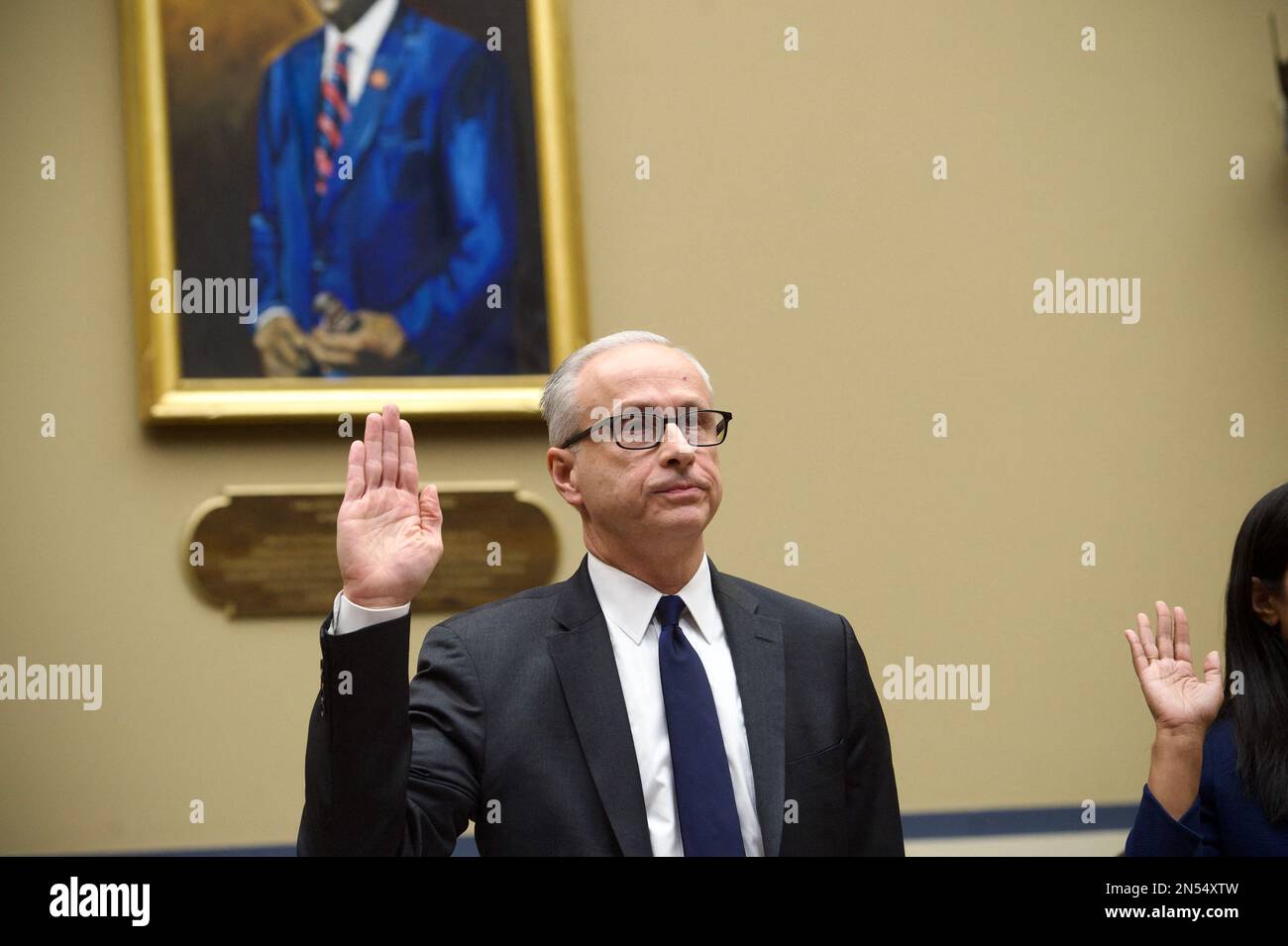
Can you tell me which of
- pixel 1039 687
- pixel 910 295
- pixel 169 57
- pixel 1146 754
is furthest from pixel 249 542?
pixel 1146 754

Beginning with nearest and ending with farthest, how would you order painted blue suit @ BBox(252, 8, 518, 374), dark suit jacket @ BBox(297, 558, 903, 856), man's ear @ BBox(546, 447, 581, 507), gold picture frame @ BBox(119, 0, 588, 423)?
dark suit jacket @ BBox(297, 558, 903, 856)
man's ear @ BBox(546, 447, 581, 507)
gold picture frame @ BBox(119, 0, 588, 423)
painted blue suit @ BBox(252, 8, 518, 374)

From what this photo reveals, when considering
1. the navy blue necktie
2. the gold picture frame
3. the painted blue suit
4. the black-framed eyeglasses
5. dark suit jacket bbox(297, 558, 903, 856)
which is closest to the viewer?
dark suit jacket bbox(297, 558, 903, 856)

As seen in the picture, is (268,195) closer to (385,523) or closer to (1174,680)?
(385,523)

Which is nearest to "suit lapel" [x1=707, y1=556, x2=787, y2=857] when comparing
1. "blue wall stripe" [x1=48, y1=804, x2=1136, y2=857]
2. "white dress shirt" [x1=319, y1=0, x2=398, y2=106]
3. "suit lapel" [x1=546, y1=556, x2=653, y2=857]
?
"suit lapel" [x1=546, y1=556, x2=653, y2=857]

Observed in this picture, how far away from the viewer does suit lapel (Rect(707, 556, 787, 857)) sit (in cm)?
225

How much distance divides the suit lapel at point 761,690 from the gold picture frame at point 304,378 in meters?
2.36

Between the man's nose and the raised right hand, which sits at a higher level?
the man's nose

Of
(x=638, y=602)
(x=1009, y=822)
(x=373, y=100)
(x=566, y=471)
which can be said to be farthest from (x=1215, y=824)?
(x=373, y=100)

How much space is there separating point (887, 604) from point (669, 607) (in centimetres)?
267

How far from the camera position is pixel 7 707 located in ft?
15.1

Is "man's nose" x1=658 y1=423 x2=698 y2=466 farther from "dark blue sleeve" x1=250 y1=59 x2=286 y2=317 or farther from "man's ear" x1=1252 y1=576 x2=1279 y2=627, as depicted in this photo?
"dark blue sleeve" x1=250 y1=59 x2=286 y2=317

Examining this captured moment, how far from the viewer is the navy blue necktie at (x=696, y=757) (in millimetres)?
2188

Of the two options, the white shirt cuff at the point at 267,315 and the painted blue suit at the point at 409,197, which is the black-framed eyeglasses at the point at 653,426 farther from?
the white shirt cuff at the point at 267,315
